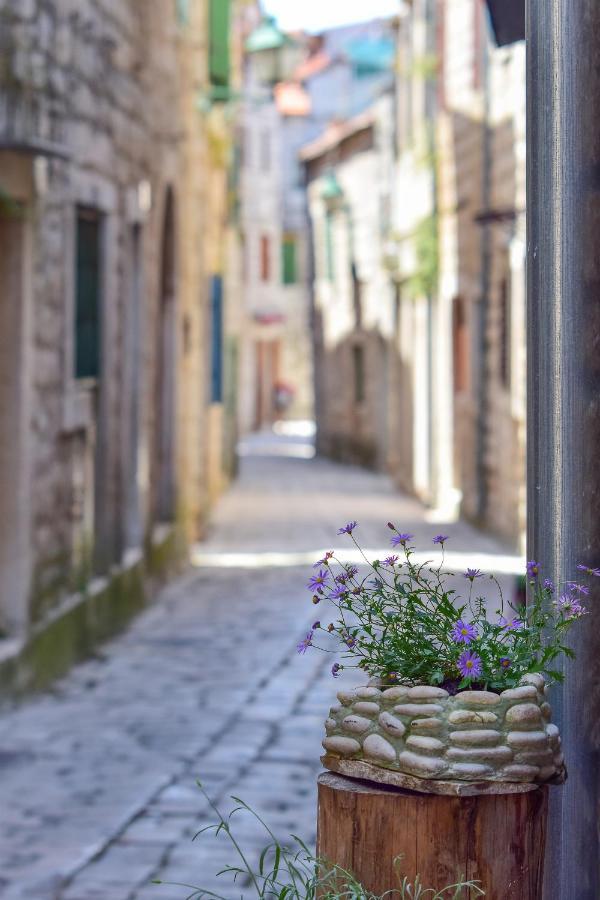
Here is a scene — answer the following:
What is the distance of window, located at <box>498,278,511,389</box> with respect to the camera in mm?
16062

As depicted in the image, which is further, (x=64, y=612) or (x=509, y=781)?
(x=64, y=612)

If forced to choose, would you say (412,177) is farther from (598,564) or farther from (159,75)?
(598,564)

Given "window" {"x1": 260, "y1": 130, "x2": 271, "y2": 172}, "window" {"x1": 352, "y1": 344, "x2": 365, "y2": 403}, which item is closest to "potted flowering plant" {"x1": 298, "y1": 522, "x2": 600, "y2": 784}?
"window" {"x1": 352, "y1": 344, "x2": 365, "y2": 403}

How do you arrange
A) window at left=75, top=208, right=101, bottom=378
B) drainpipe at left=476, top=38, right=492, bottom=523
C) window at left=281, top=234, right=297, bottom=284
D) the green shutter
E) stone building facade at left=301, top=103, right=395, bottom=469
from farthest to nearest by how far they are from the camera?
window at left=281, top=234, right=297, bottom=284
stone building facade at left=301, top=103, right=395, bottom=469
drainpipe at left=476, top=38, right=492, bottom=523
the green shutter
window at left=75, top=208, right=101, bottom=378

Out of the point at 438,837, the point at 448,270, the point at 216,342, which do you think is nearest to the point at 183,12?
the point at 216,342

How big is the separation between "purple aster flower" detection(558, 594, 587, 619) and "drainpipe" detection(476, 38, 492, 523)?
1446cm

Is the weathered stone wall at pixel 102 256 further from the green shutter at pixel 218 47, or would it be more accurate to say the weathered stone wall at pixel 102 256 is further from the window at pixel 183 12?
the green shutter at pixel 218 47

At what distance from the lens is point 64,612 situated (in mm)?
9258

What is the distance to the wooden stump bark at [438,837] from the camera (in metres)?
2.72

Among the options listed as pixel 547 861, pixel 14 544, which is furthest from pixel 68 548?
pixel 547 861

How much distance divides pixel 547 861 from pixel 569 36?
1428mm

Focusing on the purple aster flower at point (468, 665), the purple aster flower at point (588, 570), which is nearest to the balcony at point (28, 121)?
the purple aster flower at point (588, 570)

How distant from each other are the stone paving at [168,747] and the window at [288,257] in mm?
32160

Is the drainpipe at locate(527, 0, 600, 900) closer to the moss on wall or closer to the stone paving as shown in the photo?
the stone paving
